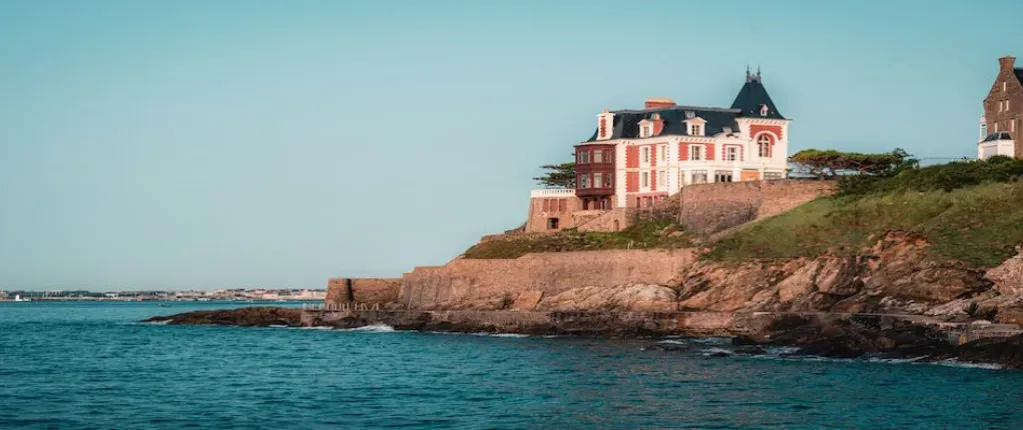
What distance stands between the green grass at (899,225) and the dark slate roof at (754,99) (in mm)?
10473

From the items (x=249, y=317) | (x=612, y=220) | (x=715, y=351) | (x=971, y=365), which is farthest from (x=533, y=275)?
(x=971, y=365)

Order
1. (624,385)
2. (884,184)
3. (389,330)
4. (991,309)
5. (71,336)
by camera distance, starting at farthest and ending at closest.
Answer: (71,336)
(389,330)
(884,184)
(991,309)
(624,385)

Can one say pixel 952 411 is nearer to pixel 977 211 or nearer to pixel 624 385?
pixel 624 385

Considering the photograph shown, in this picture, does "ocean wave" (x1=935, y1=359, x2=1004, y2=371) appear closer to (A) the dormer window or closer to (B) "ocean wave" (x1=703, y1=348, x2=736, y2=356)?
(B) "ocean wave" (x1=703, y1=348, x2=736, y2=356)

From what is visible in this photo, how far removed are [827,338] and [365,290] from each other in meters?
40.1

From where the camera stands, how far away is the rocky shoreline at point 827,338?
160 ft

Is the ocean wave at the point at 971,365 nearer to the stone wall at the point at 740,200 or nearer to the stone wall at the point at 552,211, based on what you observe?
the stone wall at the point at 740,200

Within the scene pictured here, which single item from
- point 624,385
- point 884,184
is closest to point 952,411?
point 624,385

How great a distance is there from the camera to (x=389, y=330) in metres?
80.4

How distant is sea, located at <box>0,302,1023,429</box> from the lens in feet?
126

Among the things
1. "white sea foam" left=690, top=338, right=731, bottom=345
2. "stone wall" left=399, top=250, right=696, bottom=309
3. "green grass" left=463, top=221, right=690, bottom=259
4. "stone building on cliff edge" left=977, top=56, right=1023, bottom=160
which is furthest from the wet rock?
"stone building on cliff edge" left=977, top=56, right=1023, bottom=160

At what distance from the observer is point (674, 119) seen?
83.6 metres

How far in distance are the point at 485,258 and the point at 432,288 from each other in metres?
3.50

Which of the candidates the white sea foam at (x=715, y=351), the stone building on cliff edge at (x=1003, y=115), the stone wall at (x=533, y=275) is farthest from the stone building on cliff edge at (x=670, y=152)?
the white sea foam at (x=715, y=351)
